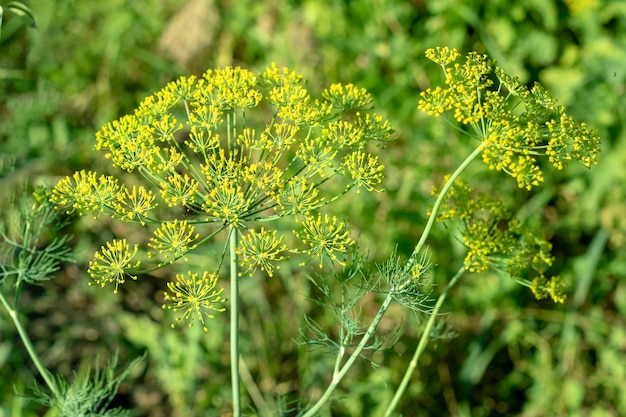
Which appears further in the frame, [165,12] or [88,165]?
[165,12]

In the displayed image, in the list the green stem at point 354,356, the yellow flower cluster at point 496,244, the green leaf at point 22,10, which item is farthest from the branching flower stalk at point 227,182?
the green leaf at point 22,10

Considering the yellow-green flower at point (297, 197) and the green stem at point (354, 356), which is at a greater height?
the yellow-green flower at point (297, 197)

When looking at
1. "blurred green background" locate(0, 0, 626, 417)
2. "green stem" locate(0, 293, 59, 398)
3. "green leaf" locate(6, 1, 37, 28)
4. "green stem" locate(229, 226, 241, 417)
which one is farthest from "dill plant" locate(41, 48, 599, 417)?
"blurred green background" locate(0, 0, 626, 417)

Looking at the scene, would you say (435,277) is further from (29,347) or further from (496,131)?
(29,347)

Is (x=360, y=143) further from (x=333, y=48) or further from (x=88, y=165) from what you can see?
(x=88, y=165)

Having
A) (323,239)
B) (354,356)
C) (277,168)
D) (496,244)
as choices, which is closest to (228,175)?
(277,168)

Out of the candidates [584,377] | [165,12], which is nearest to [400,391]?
[584,377]

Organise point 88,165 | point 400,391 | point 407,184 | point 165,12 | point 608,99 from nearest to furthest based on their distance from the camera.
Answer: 1. point 400,391
2. point 608,99
3. point 407,184
4. point 88,165
5. point 165,12

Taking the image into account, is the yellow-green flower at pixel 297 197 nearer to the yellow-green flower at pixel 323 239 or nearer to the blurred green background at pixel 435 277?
the yellow-green flower at pixel 323 239

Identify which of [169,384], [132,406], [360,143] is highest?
[360,143]
